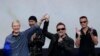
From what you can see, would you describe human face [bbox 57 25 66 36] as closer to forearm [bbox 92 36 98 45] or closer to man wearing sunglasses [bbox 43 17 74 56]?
man wearing sunglasses [bbox 43 17 74 56]

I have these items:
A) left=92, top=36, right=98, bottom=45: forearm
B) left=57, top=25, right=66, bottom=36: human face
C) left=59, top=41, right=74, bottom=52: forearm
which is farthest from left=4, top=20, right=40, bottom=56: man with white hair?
left=92, top=36, right=98, bottom=45: forearm

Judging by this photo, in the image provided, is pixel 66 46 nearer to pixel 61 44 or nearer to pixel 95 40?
pixel 61 44

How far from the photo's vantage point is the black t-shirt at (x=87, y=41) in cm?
→ 555

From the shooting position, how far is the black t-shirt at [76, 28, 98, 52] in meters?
5.55

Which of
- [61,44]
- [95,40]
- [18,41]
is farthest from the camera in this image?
[61,44]

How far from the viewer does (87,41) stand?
558 centimetres

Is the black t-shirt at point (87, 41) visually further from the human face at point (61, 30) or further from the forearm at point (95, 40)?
the human face at point (61, 30)

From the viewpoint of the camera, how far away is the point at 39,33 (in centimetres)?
578

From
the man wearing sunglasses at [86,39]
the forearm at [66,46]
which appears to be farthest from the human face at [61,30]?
the man wearing sunglasses at [86,39]

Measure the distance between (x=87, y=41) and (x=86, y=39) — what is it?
1.7 inches

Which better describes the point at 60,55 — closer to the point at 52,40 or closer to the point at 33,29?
the point at 52,40

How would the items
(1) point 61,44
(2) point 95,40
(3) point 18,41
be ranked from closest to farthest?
1. (3) point 18,41
2. (2) point 95,40
3. (1) point 61,44

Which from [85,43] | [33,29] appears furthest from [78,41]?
[33,29]

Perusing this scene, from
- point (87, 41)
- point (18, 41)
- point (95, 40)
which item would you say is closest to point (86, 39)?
point (87, 41)
